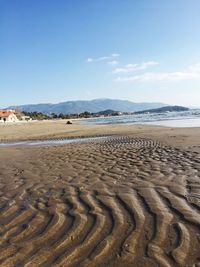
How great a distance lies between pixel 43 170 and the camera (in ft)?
35.4

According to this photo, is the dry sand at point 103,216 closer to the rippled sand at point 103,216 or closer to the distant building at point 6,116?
the rippled sand at point 103,216

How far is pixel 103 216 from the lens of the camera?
18.4ft

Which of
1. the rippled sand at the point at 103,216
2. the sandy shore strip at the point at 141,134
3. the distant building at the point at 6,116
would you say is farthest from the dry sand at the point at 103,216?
the distant building at the point at 6,116

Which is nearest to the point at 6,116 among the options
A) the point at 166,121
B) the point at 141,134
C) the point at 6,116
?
the point at 6,116

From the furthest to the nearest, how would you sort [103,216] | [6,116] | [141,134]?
1. [6,116]
2. [141,134]
3. [103,216]

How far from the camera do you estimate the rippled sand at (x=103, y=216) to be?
411cm

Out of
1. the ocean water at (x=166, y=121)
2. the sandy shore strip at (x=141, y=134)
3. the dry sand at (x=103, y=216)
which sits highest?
the dry sand at (x=103, y=216)

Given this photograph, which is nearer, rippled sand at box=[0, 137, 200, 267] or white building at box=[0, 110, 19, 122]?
rippled sand at box=[0, 137, 200, 267]

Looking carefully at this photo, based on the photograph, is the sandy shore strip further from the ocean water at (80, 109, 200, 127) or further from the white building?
the white building

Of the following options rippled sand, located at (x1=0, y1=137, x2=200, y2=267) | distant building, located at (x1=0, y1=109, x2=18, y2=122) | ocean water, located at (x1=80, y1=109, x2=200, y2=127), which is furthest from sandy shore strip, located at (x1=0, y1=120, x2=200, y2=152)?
distant building, located at (x1=0, y1=109, x2=18, y2=122)

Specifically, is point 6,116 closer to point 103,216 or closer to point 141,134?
point 141,134

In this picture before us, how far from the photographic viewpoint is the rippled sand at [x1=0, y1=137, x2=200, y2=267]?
13.5ft

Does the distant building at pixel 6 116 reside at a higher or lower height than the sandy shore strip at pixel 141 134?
higher

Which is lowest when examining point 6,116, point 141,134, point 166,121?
point 166,121
